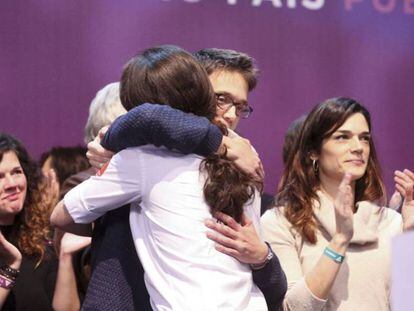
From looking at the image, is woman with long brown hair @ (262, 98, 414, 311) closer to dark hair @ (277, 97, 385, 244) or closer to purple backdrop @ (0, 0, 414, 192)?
dark hair @ (277, 97, 385, 244)

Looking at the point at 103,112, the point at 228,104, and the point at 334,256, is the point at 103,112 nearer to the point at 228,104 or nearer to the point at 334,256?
the point at 228,104

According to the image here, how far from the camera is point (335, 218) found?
113 inches

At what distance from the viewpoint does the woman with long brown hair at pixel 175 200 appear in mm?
2023

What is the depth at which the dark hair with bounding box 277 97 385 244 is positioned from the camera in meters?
3.12

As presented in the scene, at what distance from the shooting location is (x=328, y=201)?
10.1 ft

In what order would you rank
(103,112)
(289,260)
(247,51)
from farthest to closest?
(247,51) < (103,112) < (289,260)

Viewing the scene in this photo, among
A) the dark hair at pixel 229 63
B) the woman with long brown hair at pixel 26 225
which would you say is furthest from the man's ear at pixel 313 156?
the woman with long brown hair at pixel 26 225

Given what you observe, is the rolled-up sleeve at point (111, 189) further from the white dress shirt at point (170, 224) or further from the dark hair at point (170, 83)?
the dark hair at point (170, 83)

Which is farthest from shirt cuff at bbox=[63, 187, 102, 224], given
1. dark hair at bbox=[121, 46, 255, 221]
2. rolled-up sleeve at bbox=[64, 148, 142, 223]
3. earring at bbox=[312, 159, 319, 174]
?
earring at bbox=[312, 159, 319, 174]

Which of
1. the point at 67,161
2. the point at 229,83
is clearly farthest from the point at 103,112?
the point at 67,161

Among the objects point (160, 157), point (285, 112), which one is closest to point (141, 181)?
point (160, 157)

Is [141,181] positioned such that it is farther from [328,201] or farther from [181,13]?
[181,13]

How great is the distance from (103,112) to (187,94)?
91 centimetres

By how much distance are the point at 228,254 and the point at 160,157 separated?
0.28 meters
